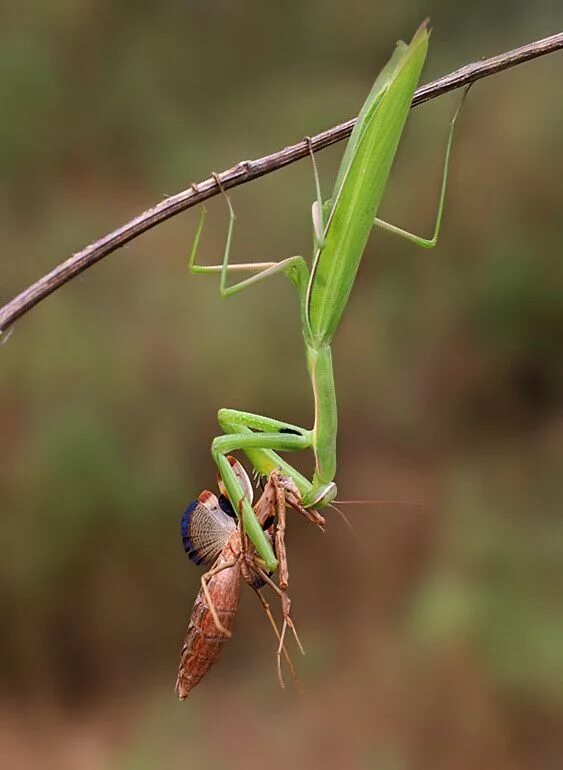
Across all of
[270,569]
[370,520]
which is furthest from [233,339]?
[270,569]

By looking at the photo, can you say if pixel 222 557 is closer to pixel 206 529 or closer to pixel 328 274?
pixel 206 529

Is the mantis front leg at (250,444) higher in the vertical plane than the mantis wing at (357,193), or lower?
lower

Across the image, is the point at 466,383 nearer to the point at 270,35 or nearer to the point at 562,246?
the point at 562,246

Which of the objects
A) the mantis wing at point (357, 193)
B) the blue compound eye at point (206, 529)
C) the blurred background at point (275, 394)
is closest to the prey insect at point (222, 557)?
the blue compound eye at point (206, 529)

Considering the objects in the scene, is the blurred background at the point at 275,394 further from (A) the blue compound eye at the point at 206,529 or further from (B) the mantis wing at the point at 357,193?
(B) the mantis wing at the point at 357,193

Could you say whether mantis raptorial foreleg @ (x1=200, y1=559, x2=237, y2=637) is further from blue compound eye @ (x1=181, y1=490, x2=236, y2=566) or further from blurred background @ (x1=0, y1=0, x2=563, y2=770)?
blurred background @ (x1=0, y1=0, x2=563, y2=770)

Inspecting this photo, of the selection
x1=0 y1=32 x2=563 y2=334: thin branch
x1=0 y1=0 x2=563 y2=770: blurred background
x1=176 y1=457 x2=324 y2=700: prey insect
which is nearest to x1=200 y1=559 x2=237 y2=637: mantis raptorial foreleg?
x1=176 y1=457 x2=324 y2=700: prey insect
